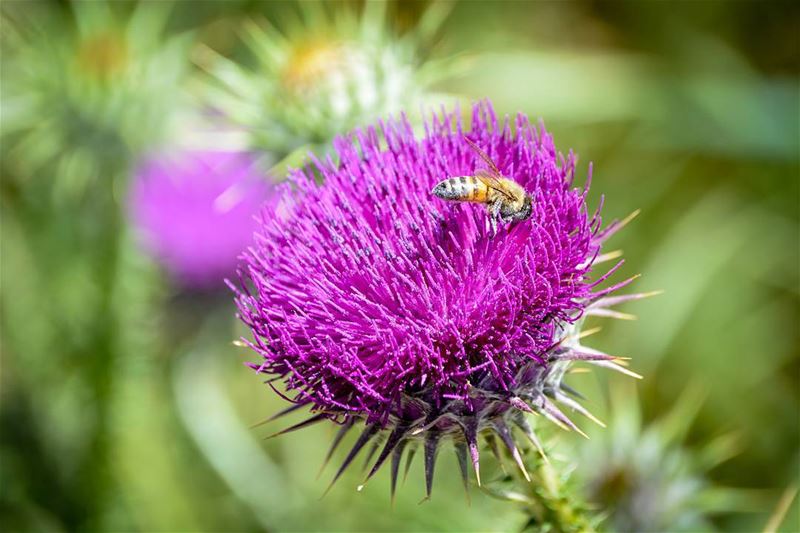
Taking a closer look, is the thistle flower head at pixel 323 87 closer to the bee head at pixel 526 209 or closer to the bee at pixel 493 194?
the bee at pixel 493 194

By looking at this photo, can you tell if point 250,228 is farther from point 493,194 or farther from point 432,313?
point 432,313

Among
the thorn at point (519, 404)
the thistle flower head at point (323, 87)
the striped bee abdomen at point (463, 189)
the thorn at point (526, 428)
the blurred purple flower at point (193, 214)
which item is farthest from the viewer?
the blurred purple flower at point (193, 214)

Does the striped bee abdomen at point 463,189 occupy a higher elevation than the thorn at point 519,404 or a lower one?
higher

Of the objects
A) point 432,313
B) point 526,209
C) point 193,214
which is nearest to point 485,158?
point 526,209

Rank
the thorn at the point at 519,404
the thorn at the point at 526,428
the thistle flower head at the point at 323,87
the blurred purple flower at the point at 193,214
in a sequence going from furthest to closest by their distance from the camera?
1. the blurred purple flower at the point at 193,214
2. the thistle flower head at the point at 323,87
3. the thorn at the point at 526,428
4. the thorn at the point at 519,404

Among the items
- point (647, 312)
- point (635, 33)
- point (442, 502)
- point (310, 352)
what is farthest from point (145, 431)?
point (635, 33)

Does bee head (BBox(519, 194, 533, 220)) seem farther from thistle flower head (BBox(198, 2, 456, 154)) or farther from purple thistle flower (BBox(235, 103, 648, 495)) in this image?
thistle flower head (BBox(198, 2, 456, 154))

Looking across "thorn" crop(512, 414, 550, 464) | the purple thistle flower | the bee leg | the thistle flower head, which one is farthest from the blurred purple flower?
"thorn" crop(512, 414, 550, 464)

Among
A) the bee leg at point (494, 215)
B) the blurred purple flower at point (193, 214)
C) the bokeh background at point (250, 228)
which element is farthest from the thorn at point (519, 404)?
the blurred purple flower at point (193, 214)
